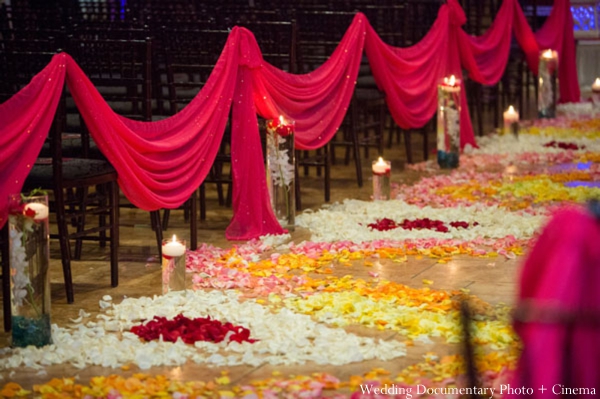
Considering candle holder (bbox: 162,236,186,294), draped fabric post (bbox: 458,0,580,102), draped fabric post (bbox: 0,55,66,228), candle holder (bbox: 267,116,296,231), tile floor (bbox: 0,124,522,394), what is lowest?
tile floor (bbox: 0,124,522,394)

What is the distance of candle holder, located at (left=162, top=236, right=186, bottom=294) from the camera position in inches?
169

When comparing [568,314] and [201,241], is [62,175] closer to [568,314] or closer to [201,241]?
[201,241]

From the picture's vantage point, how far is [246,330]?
3762 mm

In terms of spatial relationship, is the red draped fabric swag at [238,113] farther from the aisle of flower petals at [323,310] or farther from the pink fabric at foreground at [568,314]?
the pink fabric at foreground at [568,314]

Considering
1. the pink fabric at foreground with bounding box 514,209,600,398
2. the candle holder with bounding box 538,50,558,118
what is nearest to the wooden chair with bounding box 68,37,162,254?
the pink fabric at foreground with bounding box 514,209,600,398

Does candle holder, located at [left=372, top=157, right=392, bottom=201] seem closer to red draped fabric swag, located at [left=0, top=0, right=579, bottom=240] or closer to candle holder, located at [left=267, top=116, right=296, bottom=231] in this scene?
red draped fabric swag, located at [left=0, top=0, right=579, bottom=240]

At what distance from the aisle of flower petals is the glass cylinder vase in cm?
8

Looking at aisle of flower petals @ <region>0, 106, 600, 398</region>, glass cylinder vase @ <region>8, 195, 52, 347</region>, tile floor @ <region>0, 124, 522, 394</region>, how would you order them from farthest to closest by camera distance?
glass cylinder vase @ <region>8, 195, 52, 347</region> < tile floor @ <region>0, 124, 522, 394</region> < aisle of flower petals @ <region>0, 106, 600, 398</region>

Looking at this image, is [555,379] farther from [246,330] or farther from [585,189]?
[585,189]

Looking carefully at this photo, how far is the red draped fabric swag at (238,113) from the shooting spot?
4.09 meters

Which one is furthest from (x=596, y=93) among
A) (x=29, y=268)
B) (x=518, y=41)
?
(x=29, y=268)

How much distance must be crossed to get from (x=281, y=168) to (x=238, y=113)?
38 centimetres

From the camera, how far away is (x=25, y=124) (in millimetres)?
4012

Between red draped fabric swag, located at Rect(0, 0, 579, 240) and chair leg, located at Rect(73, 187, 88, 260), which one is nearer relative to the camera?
red draped fabric swag, located at Rect(0, 0, 579, 240)
